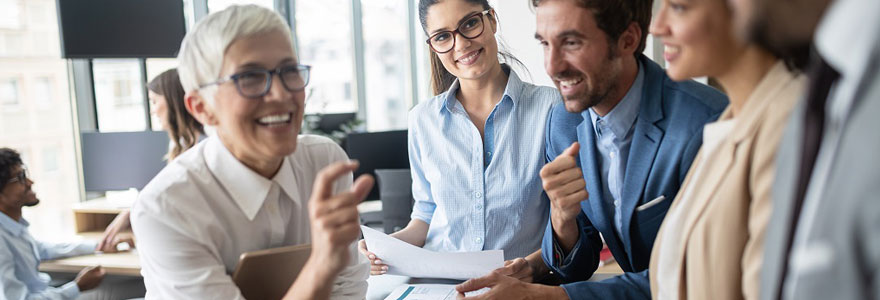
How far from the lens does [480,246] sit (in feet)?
6.88

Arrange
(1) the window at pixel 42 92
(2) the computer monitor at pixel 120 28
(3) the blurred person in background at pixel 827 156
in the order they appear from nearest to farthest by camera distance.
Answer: (3) the blurred person in background at pixel 827 156, (2) the computer monitor at pixel 120 28, (1) the window at pixel 42 92

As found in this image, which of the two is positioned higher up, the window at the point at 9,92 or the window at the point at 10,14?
the window at the point at 10,14

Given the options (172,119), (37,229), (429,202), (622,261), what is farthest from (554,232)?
(37,229)

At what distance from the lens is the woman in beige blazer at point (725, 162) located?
91 centimetres

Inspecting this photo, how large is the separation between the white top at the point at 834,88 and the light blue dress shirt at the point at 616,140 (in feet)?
2.89

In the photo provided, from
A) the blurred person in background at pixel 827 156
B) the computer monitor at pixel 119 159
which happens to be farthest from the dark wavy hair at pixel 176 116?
the blurred person in background at pixel 827 156

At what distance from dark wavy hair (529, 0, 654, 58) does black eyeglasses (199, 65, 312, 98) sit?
68 centimetres

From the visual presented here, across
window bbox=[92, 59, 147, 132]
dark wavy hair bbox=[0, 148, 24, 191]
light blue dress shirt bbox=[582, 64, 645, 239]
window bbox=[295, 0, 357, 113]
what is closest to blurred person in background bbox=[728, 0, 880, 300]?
light blue dress shirt bbox=[582, 64, 645, 239]

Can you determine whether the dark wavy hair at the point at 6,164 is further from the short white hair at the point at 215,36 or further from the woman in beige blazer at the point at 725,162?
the woman in beige blazer at the point at 725,162

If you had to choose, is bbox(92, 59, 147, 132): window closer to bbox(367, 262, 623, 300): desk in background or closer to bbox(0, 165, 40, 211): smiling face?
bbox(0, 165, 40, 211): smiling face

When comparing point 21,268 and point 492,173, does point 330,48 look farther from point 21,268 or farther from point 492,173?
point 492,173

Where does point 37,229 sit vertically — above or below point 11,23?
below

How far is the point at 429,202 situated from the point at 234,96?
111 cm

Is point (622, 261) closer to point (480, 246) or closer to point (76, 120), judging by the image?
point (480, 246)
